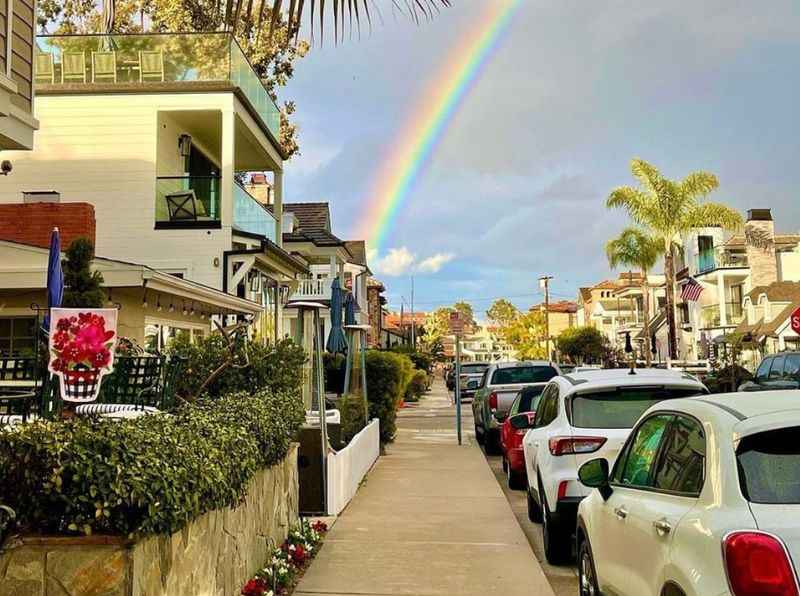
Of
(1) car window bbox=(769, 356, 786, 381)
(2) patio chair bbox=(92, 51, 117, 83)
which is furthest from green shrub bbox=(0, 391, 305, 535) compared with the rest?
(1) car window bbox=(769, 356, 786, 381)

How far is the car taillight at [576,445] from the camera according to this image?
665 cm

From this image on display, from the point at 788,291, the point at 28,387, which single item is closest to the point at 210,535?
the point at 28,387

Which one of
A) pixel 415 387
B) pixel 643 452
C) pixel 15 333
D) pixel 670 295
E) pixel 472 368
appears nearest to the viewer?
pixel 643 452

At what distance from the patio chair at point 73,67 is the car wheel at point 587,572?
15211 millimetres

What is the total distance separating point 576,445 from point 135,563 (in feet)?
13.6

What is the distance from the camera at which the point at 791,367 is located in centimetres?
1816

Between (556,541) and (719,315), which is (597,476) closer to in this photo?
(556,541)

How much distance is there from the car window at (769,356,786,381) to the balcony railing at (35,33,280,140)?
13.5m

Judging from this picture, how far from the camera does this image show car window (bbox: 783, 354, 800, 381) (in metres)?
17.5

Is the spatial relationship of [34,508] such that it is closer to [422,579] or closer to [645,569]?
[645,569]

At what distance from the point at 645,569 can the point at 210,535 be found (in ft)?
7.60

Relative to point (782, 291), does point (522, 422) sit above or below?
below

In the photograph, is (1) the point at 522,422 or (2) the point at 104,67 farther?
(2) the point at 104,67

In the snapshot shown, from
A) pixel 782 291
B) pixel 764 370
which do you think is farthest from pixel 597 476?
pixel 782 291
